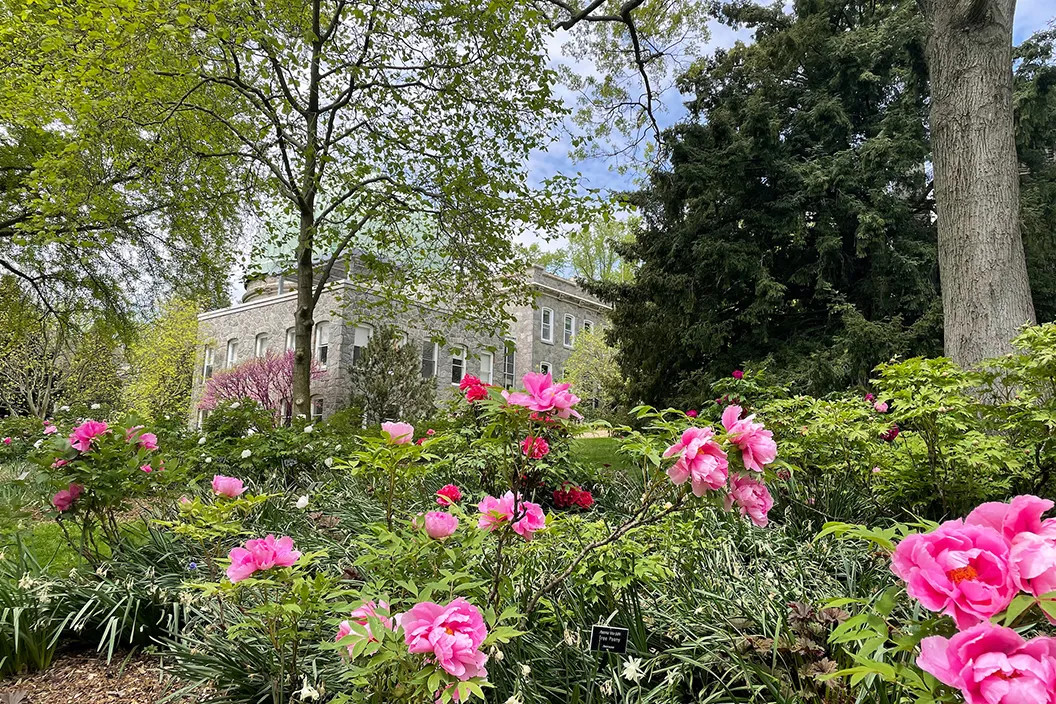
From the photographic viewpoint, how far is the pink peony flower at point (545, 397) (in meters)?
1.83

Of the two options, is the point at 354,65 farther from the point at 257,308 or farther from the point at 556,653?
the point at 257,308

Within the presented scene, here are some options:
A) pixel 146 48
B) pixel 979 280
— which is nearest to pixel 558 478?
pixel 979 280

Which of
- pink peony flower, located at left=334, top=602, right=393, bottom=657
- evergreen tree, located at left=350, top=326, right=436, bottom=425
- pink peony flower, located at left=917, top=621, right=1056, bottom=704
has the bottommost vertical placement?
pink peony flower, located at left=334, top=602, right=393, bottom=657

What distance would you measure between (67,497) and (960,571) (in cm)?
367

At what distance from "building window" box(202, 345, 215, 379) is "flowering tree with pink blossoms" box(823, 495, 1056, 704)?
88.2 feet

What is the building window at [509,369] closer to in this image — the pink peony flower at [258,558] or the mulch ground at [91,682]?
the mulch ground at [91,682]

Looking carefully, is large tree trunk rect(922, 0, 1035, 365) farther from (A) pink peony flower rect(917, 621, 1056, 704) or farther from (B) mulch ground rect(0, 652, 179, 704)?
(B) mulch ground rect(0, 652, 179, 704)

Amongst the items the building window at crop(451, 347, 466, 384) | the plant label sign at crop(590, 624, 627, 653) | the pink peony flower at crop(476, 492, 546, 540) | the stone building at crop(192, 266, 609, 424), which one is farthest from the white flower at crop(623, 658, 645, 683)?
the building window at crop(451, 347, 466, 384)

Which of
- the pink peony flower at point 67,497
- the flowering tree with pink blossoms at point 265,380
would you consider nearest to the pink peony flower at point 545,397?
the pink peony flower at point 67,497

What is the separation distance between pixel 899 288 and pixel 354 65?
9.53m

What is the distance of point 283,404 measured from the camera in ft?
62.7

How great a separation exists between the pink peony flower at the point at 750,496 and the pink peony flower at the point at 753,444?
0.08 metres

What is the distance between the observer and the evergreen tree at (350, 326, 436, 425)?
16.8 m

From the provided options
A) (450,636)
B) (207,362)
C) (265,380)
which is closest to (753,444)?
(450,636)
